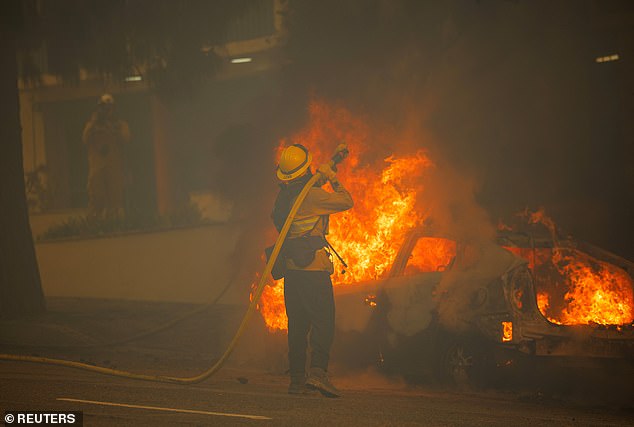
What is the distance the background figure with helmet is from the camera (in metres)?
25.4

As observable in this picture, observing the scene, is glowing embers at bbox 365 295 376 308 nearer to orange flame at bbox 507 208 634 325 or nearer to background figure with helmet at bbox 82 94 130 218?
orange flame at bbox 507 208 634 325

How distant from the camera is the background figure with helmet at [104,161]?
2542 cm

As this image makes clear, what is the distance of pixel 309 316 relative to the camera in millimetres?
8508

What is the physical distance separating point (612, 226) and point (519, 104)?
239cm

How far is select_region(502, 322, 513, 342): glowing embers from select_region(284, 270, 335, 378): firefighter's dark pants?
156 cm

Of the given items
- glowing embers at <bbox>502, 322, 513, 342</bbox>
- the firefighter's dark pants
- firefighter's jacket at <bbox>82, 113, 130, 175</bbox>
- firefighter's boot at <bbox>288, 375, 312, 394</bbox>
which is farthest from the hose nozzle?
firefighter's jacket at <bbox>82, 113, 130, 175</bbox>

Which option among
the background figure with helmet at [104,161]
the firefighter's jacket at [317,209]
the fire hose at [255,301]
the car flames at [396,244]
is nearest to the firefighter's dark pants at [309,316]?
the firefighter's jacket at [317,209]

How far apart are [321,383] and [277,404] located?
1.94 feet

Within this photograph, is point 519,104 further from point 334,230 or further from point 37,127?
point 37,127

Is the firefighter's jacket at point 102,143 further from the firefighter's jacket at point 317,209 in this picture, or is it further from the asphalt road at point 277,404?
the firefighter's jacket at point 317,209

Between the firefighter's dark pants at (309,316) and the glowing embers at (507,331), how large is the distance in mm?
1563

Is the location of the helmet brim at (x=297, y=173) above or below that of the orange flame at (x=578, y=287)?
above

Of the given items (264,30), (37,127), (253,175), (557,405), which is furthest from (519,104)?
(37,127)

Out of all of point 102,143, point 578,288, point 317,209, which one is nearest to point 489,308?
point 578,288
